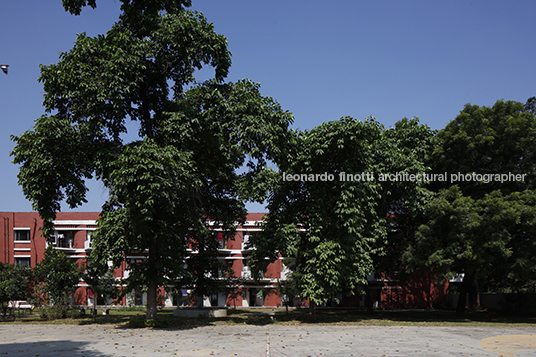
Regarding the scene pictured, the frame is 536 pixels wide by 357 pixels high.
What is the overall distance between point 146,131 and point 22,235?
118 ft

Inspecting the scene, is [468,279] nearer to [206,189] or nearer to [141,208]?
[206,189]

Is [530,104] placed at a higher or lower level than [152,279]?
higher

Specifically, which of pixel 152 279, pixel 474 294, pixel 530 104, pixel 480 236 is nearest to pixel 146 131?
pixel 152 279

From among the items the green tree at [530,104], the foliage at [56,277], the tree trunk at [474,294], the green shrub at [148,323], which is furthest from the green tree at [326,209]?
the green tree at [530,104]

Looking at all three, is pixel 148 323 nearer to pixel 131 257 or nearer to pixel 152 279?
pixel 152 279

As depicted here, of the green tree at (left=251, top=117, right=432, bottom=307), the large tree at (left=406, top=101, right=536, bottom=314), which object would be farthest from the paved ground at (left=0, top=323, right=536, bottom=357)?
the large tree at (left=406, top=101, right=536, bottom=314)

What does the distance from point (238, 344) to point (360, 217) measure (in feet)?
36.8

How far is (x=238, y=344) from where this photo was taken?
14547 millimetres

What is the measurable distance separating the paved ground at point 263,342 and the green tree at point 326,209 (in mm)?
3587

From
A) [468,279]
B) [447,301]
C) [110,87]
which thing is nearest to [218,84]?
[110,87]

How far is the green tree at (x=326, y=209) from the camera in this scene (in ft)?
72.3

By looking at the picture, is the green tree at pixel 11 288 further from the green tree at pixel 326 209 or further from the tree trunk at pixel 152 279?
the green tree at pixel 326 209

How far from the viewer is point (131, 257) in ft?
161

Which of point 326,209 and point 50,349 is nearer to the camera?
point 50,349
